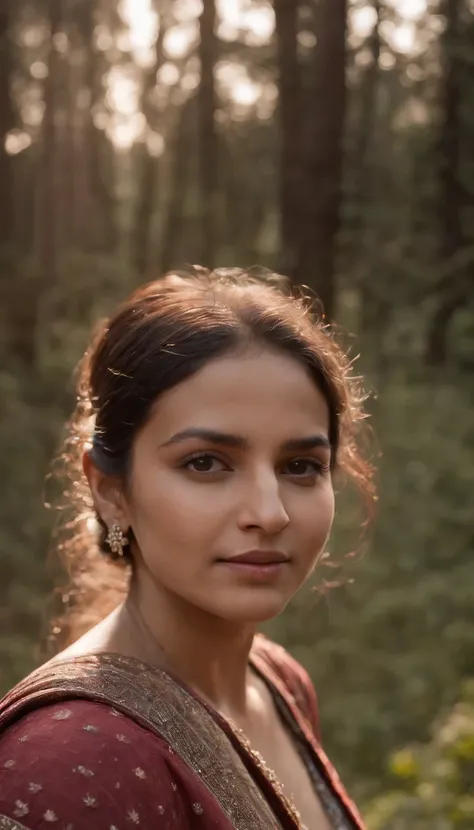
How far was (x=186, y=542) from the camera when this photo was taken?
158 cm

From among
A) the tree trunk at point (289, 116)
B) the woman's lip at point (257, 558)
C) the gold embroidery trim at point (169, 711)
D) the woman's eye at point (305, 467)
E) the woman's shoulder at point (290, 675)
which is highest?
the tree trunk at point (289, 116)

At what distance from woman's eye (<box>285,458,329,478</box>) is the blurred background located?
68cm

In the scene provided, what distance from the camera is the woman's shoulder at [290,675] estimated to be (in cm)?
223

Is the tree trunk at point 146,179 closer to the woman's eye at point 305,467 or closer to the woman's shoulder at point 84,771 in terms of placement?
the woman's eye at point 305,467

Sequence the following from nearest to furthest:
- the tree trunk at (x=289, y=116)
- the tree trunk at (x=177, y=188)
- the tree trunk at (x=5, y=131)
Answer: the tree trunk at (x=289, y=116) < the tree trunk at (x=5, y=131) < the tree trunk at (x=177, y=188)

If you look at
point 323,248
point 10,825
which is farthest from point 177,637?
point 323,248

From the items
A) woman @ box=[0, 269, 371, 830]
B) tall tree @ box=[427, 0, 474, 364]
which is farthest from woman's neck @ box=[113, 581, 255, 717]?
tall tree @ box=[427, 0, 474, 364]

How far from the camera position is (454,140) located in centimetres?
1017

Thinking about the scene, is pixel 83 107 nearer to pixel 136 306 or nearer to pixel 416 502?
pixel 416 502

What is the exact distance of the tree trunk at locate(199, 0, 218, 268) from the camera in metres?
13.2

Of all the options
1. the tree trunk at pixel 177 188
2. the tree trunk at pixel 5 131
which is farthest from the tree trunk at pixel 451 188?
the tree trunk at pixel 177 188

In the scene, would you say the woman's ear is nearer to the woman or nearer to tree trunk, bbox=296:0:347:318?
the woman

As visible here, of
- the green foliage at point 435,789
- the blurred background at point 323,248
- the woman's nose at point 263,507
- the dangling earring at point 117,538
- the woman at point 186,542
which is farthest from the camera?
the blurred background at point 323,248

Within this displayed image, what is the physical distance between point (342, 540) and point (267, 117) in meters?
7.18
